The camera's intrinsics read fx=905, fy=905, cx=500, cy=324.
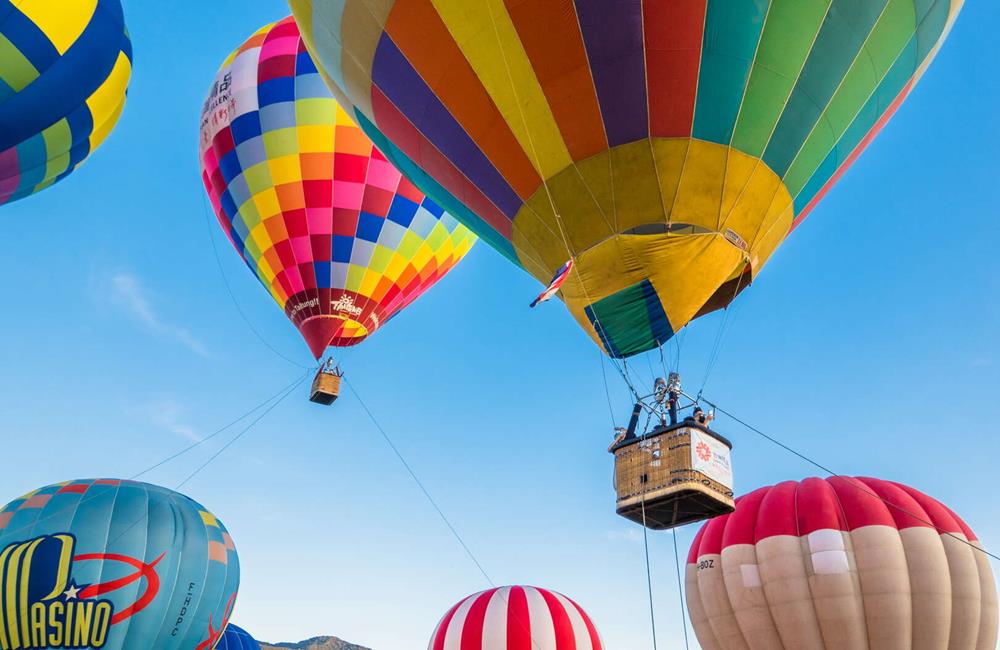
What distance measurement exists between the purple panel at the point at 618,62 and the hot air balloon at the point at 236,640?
1273 centimetres

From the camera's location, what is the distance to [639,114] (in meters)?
6.55

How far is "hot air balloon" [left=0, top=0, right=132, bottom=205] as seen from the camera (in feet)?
30.7

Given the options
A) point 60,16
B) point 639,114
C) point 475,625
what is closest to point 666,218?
point 639,114

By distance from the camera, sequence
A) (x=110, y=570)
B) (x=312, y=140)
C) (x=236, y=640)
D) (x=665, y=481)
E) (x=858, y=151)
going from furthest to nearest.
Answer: (x=236, y=640)
(x=312, y=140)
(x=110, y=570)
(x=858, y=151)
(x=665, y=481)

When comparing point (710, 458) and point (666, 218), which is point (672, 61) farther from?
point (710, 458)

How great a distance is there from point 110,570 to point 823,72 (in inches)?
359

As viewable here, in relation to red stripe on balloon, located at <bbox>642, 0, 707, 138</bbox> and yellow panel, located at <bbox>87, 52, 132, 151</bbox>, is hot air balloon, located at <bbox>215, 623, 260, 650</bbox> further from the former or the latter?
red stripe on balloon, located at <bbox>642, 0, 707, 138</bbox>

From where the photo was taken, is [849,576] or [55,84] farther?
Result: [849,576]

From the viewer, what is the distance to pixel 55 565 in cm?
1029

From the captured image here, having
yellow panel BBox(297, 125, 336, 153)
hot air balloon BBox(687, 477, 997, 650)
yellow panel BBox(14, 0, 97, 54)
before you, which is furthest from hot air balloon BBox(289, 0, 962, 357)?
hot air balloon BBox(687, 477, 997, 650)

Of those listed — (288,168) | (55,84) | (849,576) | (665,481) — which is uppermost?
(288,168)

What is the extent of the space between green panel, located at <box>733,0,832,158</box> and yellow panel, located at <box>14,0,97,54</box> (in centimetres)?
727

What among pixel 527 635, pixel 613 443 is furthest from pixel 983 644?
pixel 613 443

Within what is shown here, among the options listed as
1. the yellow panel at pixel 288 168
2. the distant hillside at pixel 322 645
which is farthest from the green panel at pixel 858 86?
the distant hillside at pixel 322 645
